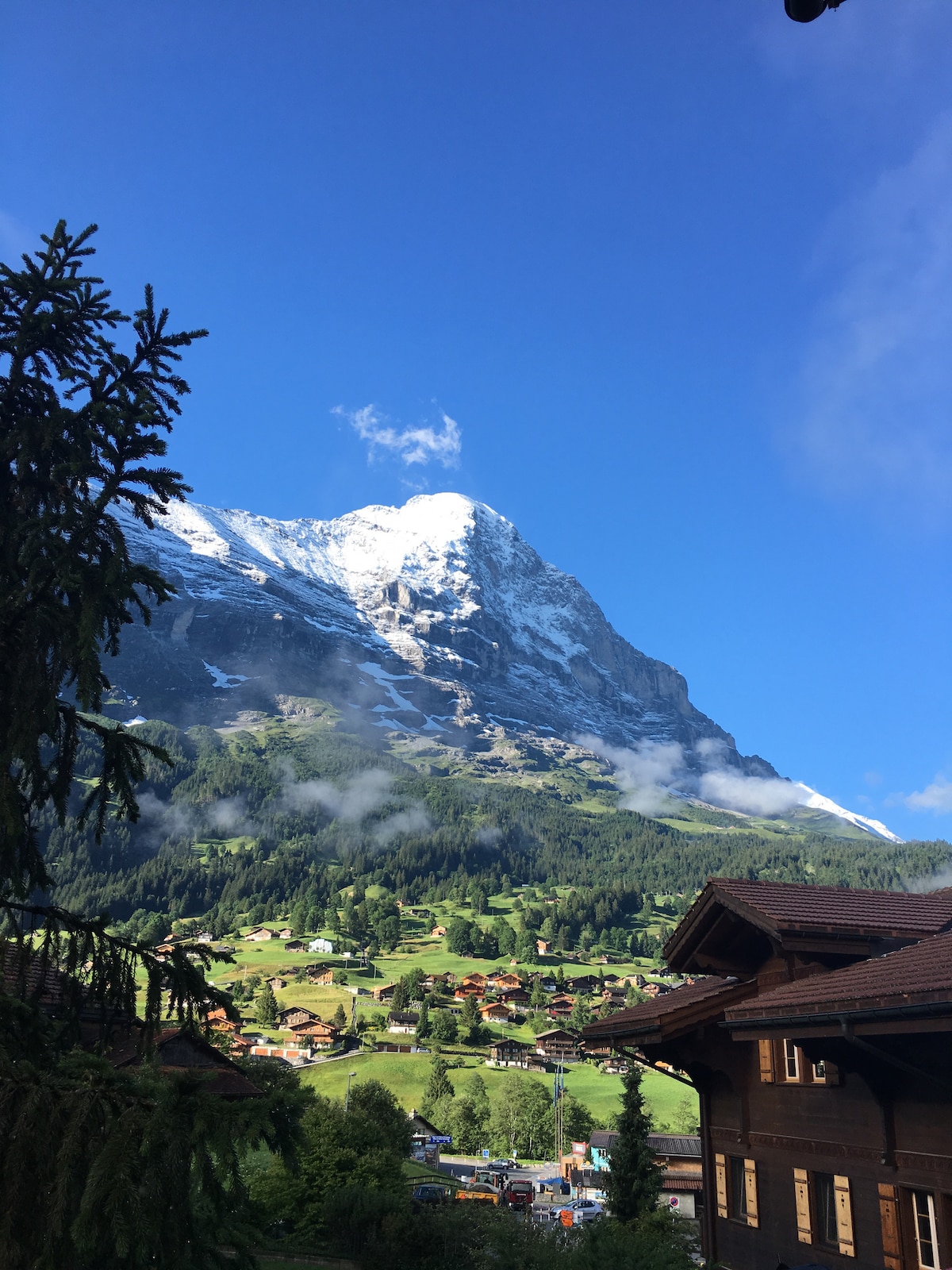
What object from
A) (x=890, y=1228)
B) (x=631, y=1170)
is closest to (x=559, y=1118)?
(x=631, y=1170)

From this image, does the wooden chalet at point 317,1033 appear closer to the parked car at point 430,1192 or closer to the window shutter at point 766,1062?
the parked car at point 430,1192

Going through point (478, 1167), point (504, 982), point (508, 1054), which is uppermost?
point (504, 982)

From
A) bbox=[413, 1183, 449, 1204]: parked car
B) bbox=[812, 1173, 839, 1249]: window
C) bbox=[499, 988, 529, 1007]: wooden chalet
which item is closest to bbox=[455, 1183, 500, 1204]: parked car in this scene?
bbox=[413, 1183, 449, 1204]: parked car

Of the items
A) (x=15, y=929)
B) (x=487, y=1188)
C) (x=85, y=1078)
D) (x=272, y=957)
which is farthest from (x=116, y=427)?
(x=272, y=957)

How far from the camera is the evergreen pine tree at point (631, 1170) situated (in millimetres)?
38688

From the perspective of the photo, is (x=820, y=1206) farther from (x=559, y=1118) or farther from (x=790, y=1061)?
(x=559, y=1118)

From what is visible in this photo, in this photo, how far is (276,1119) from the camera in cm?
734

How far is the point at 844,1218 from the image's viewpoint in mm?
12453

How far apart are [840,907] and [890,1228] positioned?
5283mm

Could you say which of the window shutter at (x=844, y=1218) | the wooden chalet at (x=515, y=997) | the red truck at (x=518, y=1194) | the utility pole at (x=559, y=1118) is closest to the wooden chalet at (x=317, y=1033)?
the utility pole at (x=559, y=1118)

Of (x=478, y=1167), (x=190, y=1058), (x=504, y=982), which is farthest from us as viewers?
(x=504, y=982)

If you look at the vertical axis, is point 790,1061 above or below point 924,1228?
above

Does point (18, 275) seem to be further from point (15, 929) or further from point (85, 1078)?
point (85, 1078)

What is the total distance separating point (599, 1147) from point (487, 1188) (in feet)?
106
